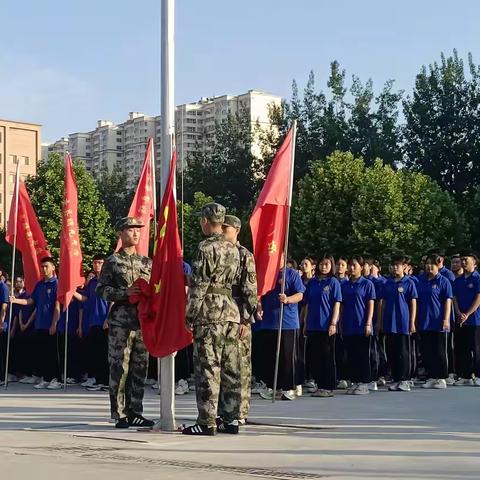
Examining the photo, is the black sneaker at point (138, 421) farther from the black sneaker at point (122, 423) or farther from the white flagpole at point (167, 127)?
the white flagpole at point (167, 127)

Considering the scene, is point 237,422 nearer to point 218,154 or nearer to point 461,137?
point 461,137

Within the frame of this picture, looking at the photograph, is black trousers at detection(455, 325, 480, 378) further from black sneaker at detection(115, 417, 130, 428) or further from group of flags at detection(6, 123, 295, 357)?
black sneaker at detection(115, 417, 130, 428)

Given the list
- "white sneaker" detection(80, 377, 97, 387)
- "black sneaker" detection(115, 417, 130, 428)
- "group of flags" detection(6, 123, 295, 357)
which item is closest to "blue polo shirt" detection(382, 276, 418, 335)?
"group of flags" detection(6, 123, 295, 357)

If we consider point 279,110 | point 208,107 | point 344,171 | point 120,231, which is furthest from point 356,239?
point 208,107

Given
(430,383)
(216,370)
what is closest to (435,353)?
(430,383)

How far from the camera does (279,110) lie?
5731 cm

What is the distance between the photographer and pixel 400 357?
47.6ft

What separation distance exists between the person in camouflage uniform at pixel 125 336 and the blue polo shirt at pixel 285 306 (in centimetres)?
320

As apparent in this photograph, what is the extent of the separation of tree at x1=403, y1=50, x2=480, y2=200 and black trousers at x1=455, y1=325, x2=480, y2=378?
112ft

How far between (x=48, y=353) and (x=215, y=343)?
8436 millimetres

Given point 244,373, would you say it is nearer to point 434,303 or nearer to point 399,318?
point 399,318

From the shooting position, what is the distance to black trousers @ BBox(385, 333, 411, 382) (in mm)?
14445

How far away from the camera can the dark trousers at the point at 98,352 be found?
15.7m

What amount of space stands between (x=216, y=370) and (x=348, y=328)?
544cm
